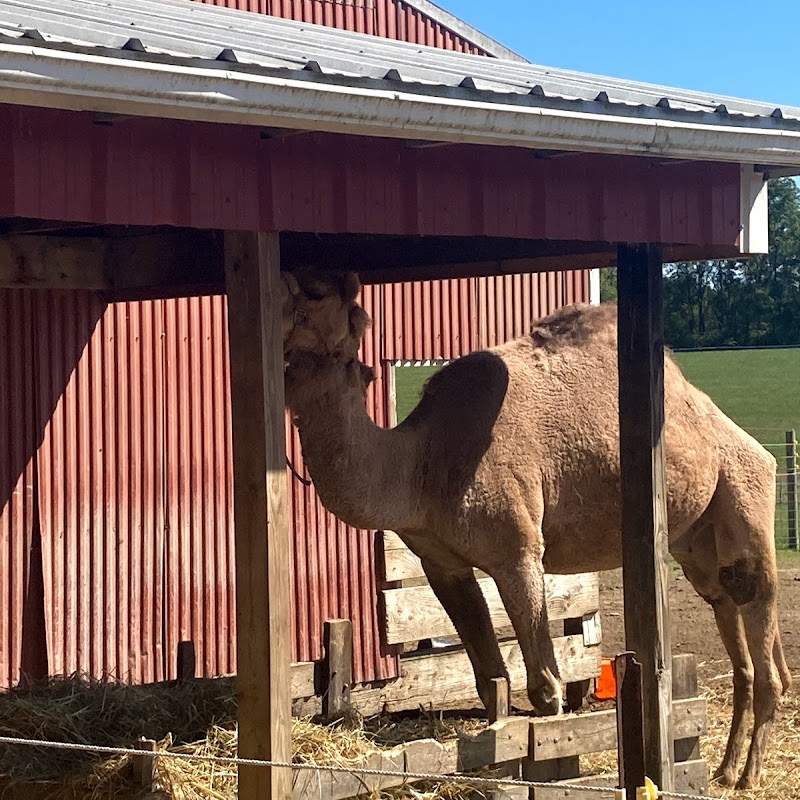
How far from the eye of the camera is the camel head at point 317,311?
6.84 m

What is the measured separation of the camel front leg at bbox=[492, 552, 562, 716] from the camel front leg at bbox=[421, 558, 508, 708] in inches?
26.3

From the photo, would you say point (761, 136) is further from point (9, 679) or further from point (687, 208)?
point (9, 679)

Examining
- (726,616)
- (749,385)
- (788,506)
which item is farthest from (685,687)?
(749,385)

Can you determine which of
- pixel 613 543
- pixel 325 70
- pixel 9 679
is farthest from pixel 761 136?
pixel 9 679

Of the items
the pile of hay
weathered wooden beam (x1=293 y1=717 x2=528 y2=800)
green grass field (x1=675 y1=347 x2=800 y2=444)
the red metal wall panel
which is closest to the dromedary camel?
weathered wooden beam (x1=293 y1=717 x2=528 y2=800)

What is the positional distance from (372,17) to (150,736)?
6164 mm

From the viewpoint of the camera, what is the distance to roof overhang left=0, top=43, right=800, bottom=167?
4.33 m

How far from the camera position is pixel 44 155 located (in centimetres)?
486

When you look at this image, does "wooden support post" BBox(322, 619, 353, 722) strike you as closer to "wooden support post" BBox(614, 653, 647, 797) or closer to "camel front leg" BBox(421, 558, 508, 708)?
"camel front leg" BBox(421, 558, 508, 708)

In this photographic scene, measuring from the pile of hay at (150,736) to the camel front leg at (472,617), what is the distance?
2.81 ft

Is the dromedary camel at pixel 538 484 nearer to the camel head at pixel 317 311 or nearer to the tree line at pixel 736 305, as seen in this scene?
the camel head at pixel 317 311

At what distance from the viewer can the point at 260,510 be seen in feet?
18.1

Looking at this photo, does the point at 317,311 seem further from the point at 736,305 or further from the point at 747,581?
the point at 736,305

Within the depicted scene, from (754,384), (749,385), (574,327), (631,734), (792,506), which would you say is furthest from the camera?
(754,384)
